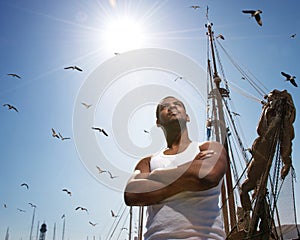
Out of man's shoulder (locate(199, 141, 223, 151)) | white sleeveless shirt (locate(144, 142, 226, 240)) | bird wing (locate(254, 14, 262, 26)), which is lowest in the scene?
white sleeveless shirt (locate(144, 142, 226, 240))

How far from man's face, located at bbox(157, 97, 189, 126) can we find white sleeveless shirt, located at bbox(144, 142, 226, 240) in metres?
0.66

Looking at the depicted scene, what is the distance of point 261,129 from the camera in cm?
423

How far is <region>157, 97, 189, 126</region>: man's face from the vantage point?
256cm

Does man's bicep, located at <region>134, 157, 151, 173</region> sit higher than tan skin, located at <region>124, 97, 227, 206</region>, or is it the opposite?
man's bicep, located at <region>134, 157, 151, 173</region>

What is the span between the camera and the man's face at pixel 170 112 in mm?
2561

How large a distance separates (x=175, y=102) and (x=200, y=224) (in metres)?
1.03

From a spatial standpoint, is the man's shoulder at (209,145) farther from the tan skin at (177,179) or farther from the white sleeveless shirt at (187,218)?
the white sleeveless shirt at (187,218)

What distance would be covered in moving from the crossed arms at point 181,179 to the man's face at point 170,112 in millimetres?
379

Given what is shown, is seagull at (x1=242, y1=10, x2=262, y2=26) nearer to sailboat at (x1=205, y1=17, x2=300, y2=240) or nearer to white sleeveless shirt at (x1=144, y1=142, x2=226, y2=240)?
sailboat at (x1=205, y1=17, x2=300, y2=240)

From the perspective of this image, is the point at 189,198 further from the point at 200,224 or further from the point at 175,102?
the point at 175,102

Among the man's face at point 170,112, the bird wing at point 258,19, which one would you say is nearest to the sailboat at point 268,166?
the man's face at point 170,112

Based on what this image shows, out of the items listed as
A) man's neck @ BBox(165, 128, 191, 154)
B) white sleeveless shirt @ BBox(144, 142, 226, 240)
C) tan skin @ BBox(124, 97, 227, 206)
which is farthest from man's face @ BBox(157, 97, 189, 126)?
white sleeveless shirt @ BBox(144, 142, 226, 240)

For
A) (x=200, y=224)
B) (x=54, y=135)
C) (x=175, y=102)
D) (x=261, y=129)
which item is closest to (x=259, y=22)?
(x=261, y=129)

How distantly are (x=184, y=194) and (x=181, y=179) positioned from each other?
0.10 m
